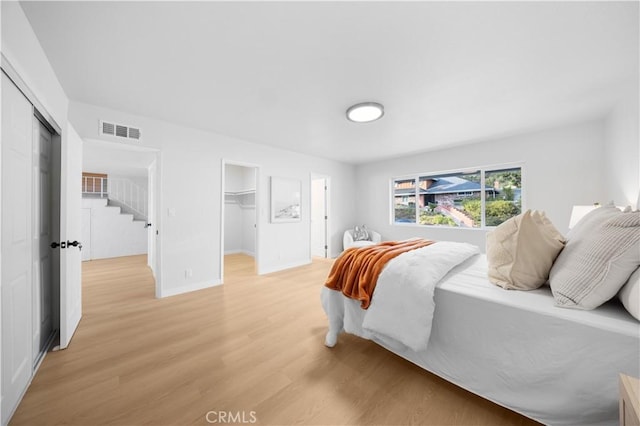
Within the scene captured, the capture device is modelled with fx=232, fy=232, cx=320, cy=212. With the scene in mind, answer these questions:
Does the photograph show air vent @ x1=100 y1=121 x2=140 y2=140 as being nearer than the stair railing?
Yes

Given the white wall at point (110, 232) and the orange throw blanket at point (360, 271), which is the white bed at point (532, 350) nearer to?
the orange throw blanket at point (360, 271)

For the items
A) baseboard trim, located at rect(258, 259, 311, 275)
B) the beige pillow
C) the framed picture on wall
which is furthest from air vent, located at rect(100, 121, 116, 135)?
the beige pillow

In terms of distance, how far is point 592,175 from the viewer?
331 centimetres

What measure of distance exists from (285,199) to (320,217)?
160cm

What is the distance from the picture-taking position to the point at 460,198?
4.71 metres

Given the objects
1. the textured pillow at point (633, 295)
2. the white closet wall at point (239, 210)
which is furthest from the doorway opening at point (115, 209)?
the textured pillow at point (633, 295)

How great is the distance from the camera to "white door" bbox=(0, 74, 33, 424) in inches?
51.2

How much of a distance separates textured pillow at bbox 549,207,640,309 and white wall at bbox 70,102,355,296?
12.9ft

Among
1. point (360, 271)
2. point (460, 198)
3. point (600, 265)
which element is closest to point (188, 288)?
point (360, 271)

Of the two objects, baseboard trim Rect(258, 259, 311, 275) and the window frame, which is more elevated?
the window frame

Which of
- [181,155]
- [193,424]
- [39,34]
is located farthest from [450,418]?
[181,155]

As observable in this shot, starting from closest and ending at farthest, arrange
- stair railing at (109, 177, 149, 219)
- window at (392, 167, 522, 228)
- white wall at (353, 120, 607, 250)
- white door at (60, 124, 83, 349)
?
1. white door at (60, 124, 83, 349)
2. white wall at (353, 120, 607, 250)
3. window at (392, 167, 522, 228)
4. stair railing at (109, 177, 149, 219)

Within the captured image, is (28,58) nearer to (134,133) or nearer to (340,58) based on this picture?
(134,133)

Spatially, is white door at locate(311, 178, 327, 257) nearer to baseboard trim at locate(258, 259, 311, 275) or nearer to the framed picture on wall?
baseboard trim at locate(258, 259, 311, 275)
